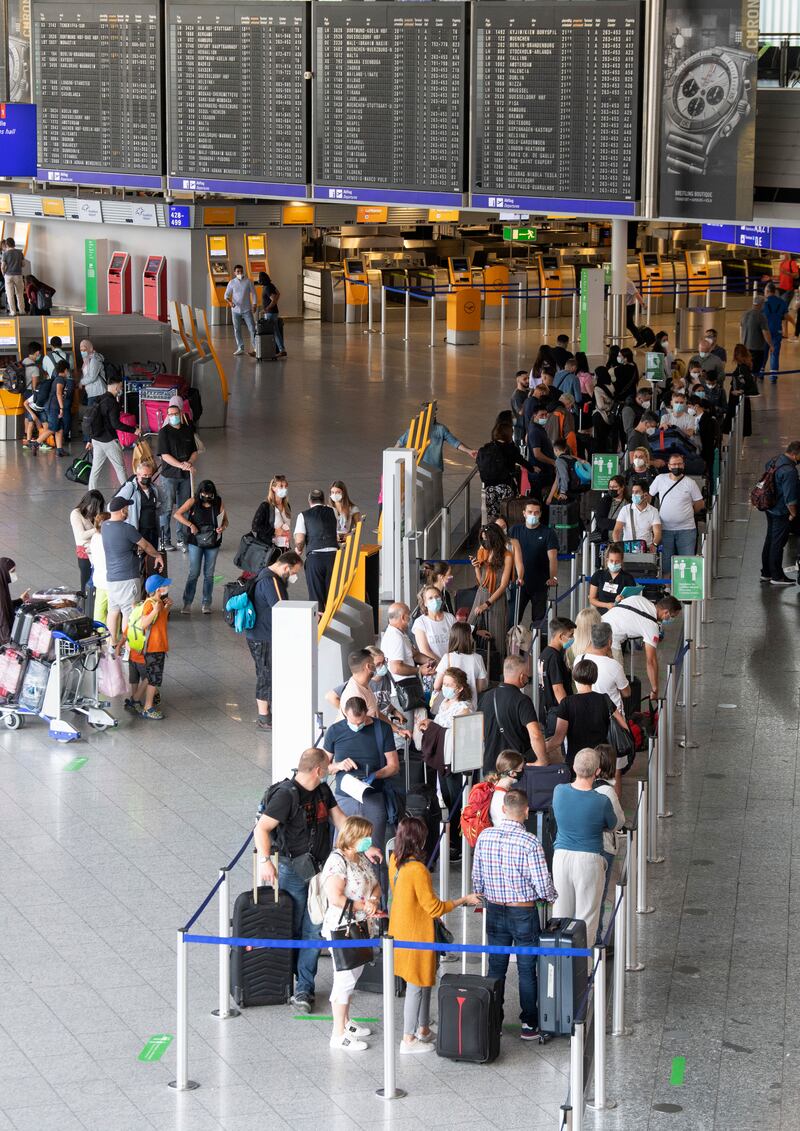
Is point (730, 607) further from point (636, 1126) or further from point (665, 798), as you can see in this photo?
point (636, 1126)

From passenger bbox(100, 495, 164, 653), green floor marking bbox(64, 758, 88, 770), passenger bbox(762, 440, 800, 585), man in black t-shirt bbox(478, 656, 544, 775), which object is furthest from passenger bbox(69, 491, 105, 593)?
passenger bbox(762, 440, 800, 585)

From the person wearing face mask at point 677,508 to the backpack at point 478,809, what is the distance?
5.71 m

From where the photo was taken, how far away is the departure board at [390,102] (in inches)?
632

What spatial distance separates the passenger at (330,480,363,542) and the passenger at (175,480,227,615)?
2.97 feet

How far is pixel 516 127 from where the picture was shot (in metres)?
15.7

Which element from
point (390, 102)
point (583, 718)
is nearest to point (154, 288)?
point (390, 102)

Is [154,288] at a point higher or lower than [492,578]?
higher

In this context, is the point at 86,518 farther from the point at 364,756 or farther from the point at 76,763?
the point at 364,756

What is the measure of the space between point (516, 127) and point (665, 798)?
744 centimetres

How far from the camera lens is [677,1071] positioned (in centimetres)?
725

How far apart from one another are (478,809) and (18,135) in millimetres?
13177

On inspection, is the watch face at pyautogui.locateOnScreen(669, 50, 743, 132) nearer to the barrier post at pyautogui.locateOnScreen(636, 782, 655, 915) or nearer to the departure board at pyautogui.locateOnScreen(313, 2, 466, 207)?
A: the departure board at pyautogui.locateOnScreen(313, 2, 466, 207)

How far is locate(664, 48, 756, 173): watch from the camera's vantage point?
47.8ft

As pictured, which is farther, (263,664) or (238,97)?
(238,97)
